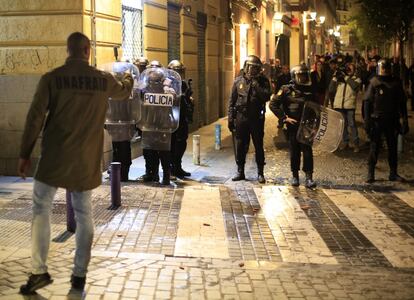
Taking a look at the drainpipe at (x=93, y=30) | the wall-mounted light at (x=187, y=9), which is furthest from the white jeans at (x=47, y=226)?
the wall-mounted light at (x=187, y=9)

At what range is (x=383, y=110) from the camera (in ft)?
31.4

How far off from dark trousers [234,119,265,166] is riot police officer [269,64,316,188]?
422 mm

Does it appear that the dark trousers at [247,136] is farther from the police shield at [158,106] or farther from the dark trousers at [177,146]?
the police shield at [158,106]

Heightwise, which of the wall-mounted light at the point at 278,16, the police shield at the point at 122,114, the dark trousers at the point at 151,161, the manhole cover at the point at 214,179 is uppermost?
the wall-mounted light at the point at 278,16

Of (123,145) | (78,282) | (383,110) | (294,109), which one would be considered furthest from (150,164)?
(78,282)

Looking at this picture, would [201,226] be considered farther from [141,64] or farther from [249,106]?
[141,64]

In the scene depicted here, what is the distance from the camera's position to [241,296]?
507cm

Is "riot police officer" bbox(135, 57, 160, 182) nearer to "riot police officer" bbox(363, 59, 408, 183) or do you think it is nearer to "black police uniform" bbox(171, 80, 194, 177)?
"black police uniform" bbox(171, 80, 194, 177)

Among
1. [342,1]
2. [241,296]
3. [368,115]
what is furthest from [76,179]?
[342,1]

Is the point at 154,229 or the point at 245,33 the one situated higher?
the point at 245,33

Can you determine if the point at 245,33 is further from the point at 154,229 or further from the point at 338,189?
the point at 154,229

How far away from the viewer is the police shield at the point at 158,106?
9.22 m

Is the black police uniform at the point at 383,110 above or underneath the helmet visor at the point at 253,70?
underneath

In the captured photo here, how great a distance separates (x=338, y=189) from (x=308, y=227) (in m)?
2.30
